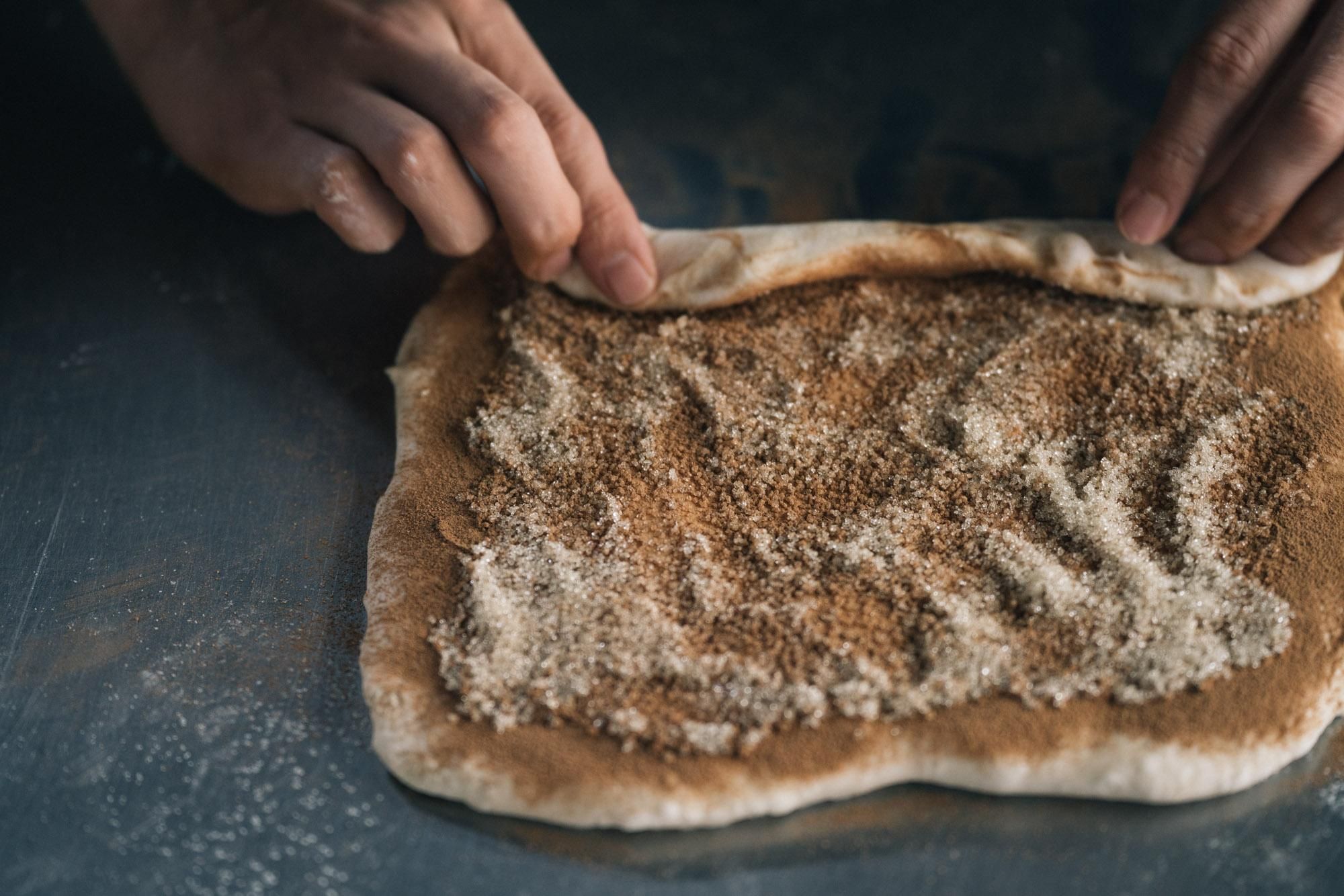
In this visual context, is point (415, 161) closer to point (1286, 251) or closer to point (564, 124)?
point (564, 124)

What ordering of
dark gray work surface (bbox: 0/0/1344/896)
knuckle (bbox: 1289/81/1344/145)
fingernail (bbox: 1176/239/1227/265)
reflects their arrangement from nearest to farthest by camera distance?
dark gray work surface (bbox: 0/0/1344/896) < knuckle (bbox: 1289/81/1344/145) < fingernail (bbox: 1176/239/1227/265)

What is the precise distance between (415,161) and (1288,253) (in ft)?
3.44

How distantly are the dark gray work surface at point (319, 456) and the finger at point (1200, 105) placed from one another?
0.98 feet

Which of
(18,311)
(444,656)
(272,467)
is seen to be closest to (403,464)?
(272,467)

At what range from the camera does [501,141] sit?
1.34 metres

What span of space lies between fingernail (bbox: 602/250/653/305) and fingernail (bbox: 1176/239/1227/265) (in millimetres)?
659

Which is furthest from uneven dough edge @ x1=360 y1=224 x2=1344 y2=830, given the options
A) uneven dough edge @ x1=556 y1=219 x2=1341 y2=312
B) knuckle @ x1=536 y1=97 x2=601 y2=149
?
knuckle @ x1=536 y1=97 x2=601 y2=149

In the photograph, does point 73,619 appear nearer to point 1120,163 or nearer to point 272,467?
point 272,467

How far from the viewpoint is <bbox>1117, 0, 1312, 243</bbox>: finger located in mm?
1369

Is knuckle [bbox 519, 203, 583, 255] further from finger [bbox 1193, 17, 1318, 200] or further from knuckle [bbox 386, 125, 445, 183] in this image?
finger [bbox 1193, 17, 1318, 200]

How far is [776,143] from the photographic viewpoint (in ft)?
6.13

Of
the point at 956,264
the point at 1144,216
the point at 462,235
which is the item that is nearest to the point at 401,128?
the point at 462,235

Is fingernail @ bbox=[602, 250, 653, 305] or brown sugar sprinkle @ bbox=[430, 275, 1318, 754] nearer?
brown sugar sprinkle @ bbox=[430, 275, 1318, 754]

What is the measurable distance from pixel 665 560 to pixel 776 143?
96cm
